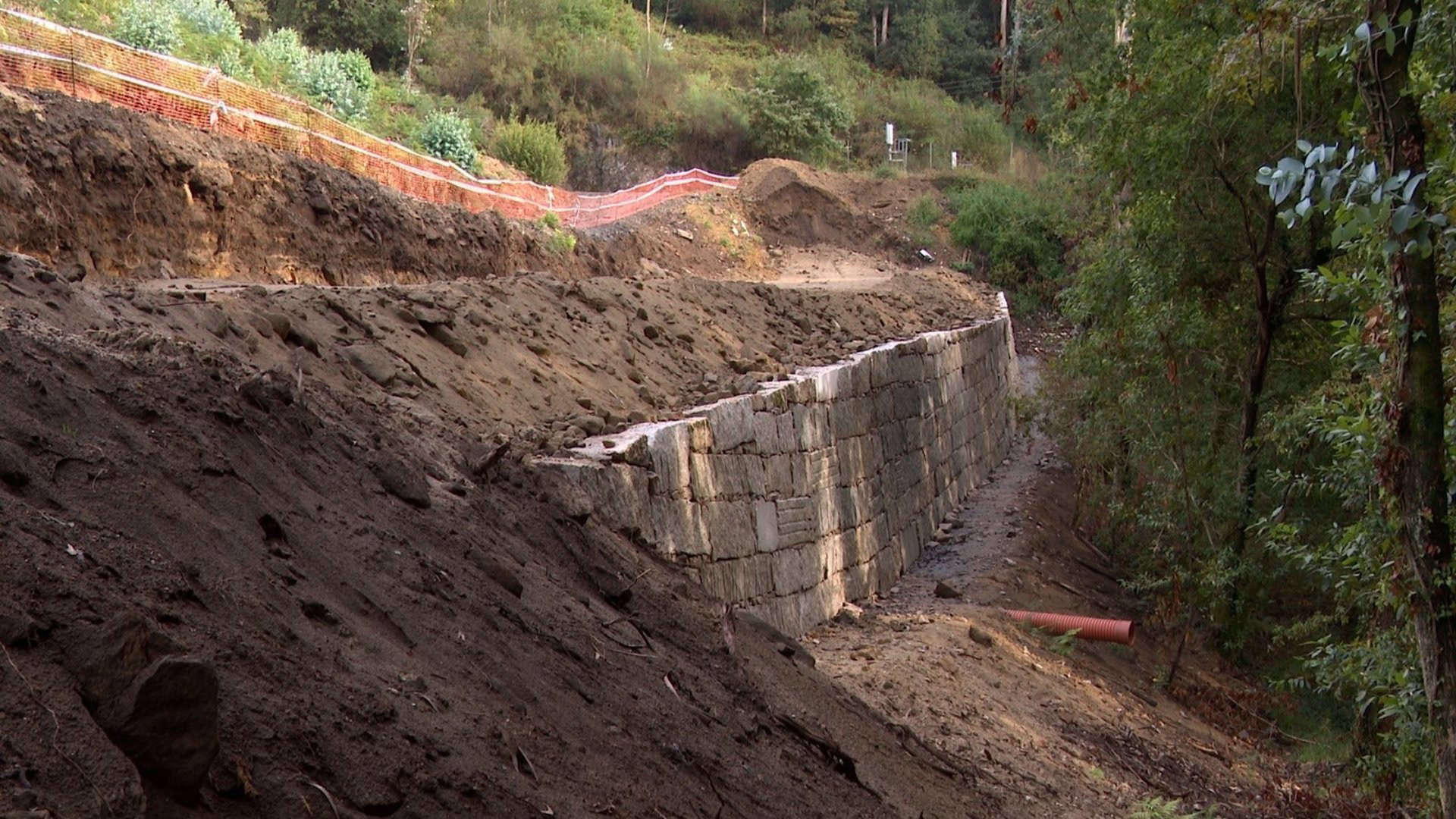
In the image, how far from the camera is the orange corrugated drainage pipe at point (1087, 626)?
1346cm

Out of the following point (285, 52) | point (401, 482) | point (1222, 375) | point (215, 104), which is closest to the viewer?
point (401, 482)

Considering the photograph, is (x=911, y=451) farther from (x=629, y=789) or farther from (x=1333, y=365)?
(x=629, y=789)

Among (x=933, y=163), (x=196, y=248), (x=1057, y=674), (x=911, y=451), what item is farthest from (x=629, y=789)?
(x=933, y=163)

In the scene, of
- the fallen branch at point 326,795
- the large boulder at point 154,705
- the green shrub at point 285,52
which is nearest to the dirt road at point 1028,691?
the fallen branch at point 326,795

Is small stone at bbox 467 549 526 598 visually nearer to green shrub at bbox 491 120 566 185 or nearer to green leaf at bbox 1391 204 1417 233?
green leaf at bbox 1391 204 1417 233

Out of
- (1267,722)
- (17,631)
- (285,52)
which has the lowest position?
(1267,722)

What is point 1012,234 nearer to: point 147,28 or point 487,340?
point 147,28

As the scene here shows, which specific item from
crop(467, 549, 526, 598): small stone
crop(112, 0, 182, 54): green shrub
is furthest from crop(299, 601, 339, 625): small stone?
crop(112, 0, 182, 54): green shrub

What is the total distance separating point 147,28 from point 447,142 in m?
7.12

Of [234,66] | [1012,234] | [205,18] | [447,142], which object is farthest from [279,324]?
[1012,234]

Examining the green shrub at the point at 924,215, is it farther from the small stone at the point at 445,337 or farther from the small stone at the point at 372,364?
the small stone at the point at 372,364

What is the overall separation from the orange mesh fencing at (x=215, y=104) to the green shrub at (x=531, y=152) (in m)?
5.71

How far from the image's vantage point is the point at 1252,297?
47.1 feet

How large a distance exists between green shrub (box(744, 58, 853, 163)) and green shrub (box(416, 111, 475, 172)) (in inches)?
850
